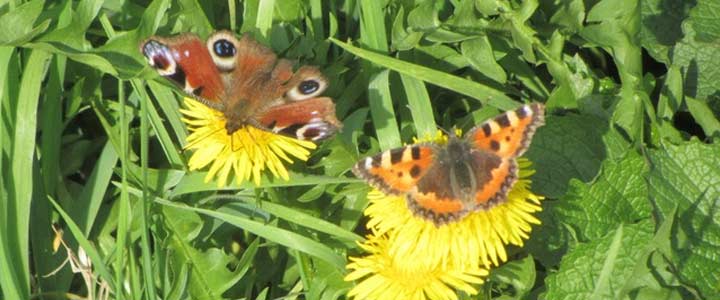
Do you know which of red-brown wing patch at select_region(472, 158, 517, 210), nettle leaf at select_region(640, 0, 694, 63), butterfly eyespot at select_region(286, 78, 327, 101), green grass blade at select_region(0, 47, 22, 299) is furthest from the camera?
nettle leaf at select_region(640, 0, 694, 63)

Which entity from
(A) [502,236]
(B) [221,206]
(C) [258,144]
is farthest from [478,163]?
(B) [221,206]

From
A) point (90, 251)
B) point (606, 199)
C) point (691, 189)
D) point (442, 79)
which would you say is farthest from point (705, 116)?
point (90, 251)

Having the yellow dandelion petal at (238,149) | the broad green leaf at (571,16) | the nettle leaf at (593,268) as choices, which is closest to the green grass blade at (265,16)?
the yellow dandelion petal at (238,149)

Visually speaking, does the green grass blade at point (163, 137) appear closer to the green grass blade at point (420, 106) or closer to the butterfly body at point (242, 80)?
the butterfly body at point (242, 80)

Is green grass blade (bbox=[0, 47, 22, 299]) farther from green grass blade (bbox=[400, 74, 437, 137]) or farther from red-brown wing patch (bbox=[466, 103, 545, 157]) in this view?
red-brown wing patch (bbox=[466, 103, 545, 157])

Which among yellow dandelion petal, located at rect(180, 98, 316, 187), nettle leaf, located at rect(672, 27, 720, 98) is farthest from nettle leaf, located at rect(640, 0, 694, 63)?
yellow dandelion petal, located at rect(180, 98, 316, 187)

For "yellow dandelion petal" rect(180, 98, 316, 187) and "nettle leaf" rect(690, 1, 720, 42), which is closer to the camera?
"yellow dandelion petal" rect(180, 98, 316, 187)
